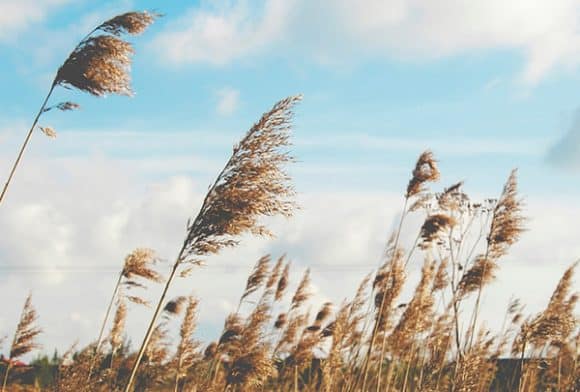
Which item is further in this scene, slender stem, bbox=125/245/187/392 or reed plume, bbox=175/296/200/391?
reed plume, bbox=175/296/200/391

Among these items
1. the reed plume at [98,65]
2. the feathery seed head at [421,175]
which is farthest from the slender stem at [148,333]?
the feathery seed head at [421,175]

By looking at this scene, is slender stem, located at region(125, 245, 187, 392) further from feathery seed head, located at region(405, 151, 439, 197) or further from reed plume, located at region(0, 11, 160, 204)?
feathery seed head, located at region(405, 151, 439, 197)

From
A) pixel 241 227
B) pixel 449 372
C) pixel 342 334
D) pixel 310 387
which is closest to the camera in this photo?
pixel 241 227

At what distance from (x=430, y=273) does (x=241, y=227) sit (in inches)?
183

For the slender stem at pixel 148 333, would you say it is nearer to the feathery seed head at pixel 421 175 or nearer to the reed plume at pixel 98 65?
the reed plume at pixel 98 65

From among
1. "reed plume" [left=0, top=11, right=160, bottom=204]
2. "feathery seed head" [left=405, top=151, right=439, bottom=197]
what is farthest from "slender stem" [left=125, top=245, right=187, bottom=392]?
"feathery seed head" [left=405, top=151, right=439, bottom=197]

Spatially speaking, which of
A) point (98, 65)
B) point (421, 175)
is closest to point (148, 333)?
point (98, 65)

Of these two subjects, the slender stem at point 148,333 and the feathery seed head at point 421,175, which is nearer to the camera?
the slender stem at point 148,333

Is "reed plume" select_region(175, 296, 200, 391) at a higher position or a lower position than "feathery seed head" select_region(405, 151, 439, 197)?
lower

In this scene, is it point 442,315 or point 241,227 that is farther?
point 442,315

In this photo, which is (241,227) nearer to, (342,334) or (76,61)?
(76,61)

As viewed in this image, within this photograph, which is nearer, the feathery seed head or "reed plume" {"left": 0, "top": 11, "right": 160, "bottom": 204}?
"reed plume" {"left": 0, "top": 11, "right": 160, "bottom": 204}

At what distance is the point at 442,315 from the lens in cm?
876

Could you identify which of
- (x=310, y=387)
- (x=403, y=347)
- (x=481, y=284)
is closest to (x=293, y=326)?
(x=310, y=387)
